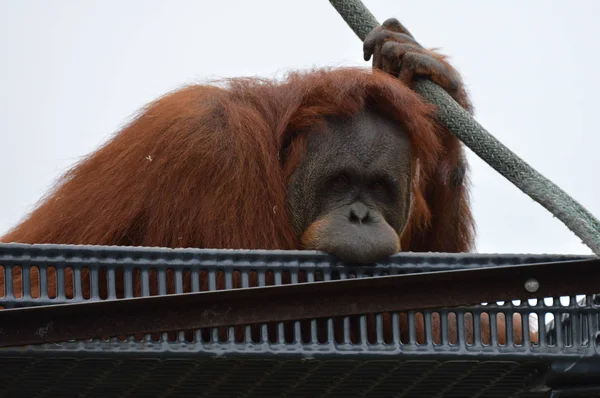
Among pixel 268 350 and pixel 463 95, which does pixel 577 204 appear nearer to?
pixel 268 350

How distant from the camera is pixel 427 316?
6.57ft

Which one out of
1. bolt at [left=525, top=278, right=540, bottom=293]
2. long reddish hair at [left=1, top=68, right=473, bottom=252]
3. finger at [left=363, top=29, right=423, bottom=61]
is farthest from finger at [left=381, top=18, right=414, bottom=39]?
bolt at [left=525, top=278, right=540, bottom=293]

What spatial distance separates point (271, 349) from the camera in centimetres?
192

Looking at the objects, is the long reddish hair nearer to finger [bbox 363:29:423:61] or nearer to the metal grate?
finger [bbox 363:29:423:61]

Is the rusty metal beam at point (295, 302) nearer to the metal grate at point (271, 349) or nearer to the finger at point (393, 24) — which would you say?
the metal grate at point (271, 349)

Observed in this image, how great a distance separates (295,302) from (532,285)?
48cm

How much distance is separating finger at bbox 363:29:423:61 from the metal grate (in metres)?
1.70

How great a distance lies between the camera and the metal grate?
188cm

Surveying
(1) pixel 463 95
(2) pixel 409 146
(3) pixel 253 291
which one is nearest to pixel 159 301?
(3) pixel 253 291

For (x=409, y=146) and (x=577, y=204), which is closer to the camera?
(x=577, y=204)

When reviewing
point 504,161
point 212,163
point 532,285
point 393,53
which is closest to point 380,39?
point 393,53

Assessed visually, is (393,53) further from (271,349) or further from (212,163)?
(271,349)

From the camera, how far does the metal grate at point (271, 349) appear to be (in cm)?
188

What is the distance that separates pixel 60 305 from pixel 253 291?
35cm
